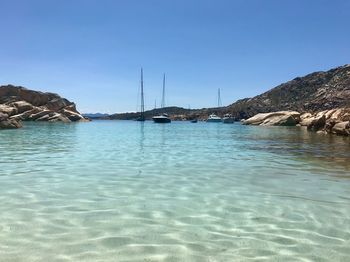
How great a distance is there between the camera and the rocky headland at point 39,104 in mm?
A: 96894

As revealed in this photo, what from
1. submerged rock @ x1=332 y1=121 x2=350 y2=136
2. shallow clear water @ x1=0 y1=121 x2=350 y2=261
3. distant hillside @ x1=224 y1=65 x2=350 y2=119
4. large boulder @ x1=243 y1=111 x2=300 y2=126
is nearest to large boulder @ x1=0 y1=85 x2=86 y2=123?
large boulder @ x1=243 y1=111 x2=300 y2=126

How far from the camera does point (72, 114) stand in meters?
114

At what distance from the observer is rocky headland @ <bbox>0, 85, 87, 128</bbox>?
9689 cm

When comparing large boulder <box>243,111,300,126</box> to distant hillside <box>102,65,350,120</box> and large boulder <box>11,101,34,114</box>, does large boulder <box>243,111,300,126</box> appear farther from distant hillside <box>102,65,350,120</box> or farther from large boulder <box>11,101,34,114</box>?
large boulder <box>11,101,34,114</box>

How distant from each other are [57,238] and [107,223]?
3.36 ft

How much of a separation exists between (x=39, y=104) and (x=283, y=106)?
282ft

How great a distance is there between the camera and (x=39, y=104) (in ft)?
383

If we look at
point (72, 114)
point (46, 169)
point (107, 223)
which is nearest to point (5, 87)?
point (72, 114)

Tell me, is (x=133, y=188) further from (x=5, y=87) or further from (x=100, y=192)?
(x=5, y=87)

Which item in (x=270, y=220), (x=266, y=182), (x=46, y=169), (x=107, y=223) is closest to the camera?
(x=107, y=223)

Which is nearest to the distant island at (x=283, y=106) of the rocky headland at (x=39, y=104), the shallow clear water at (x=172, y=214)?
the rocky headland at (x=39, y=104)

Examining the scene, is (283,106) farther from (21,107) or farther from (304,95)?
(21,107)

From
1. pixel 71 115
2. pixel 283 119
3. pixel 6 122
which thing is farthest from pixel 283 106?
pixel 6 122

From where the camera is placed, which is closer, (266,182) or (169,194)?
(169,194)
